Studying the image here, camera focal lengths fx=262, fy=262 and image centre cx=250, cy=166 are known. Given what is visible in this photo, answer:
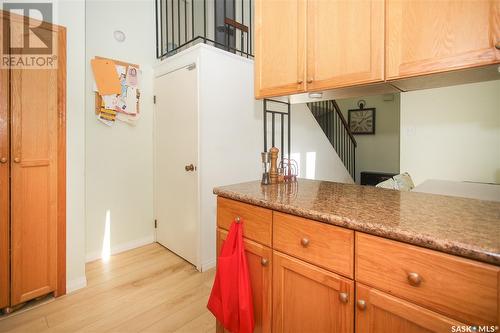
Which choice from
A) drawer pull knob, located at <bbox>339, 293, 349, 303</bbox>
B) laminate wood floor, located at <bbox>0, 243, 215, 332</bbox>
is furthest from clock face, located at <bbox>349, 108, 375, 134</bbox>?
drawer pull knob, located at <bbox>339, 293, 349, 303</bbox>

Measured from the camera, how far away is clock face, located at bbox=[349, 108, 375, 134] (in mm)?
5664

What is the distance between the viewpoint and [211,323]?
5.67 ft

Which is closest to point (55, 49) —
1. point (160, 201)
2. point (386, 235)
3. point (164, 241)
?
point (160, 201)

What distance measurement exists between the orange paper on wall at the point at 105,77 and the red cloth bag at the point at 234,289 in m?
2.06

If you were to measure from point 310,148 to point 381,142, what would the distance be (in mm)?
2713

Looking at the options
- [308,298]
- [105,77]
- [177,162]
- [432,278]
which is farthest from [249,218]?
[105,77]

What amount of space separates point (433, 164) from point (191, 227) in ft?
7.88

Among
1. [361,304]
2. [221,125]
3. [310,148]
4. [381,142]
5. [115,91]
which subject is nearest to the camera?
[361,304]

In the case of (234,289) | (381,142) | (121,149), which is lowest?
(234,289)

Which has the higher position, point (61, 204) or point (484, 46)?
point (484, 46)

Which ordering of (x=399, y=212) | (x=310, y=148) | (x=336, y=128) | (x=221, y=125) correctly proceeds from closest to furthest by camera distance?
(x=399, y=212), (x=221, y=125), (x=310, y=148), (x=336, y=128)

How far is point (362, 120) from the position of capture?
→ 581 cm

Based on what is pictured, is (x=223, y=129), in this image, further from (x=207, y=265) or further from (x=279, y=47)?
(x=207, y=265)

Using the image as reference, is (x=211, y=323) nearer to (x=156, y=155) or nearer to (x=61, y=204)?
(x=61, y=204)
